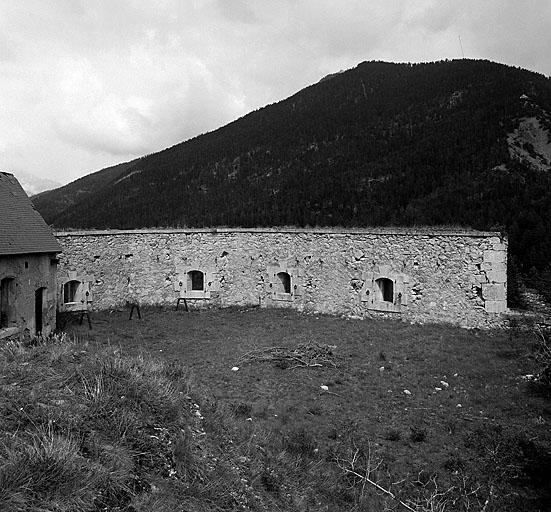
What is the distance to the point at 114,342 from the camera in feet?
35.9

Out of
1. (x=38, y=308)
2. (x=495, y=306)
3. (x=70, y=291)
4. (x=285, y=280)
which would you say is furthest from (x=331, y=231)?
(x=70, y=291)

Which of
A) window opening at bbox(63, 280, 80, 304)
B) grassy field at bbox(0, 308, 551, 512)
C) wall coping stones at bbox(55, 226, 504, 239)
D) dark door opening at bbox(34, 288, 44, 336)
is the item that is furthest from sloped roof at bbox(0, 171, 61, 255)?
window opening at bbox(63, 280, 80, 304)

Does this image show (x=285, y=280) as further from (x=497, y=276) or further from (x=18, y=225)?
(x=18, y=225)

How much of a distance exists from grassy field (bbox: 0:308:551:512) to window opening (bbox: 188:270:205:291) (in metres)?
5.41

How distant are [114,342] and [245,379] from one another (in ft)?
14.2

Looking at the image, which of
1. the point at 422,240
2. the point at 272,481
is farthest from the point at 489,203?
the point at 272,481

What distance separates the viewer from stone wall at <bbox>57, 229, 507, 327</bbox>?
39.2ft

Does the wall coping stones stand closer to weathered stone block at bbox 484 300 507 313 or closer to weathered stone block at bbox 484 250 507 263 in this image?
weathered stone block at bbox 484 250 507 263

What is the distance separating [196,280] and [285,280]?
3808 millimetres

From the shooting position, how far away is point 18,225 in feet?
35.7

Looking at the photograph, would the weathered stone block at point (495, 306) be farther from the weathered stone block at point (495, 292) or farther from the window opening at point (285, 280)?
the window opening at point (285, 280)

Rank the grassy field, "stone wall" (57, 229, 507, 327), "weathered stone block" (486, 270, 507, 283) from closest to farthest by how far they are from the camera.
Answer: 1. the grassy field
2. "weathered stone block" (486, 270, 507, 283)
3. "stone wall" (57, 229, 507, 327)

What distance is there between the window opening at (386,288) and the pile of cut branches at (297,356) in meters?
3.94

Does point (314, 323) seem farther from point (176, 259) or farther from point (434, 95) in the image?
point (434, 95)
